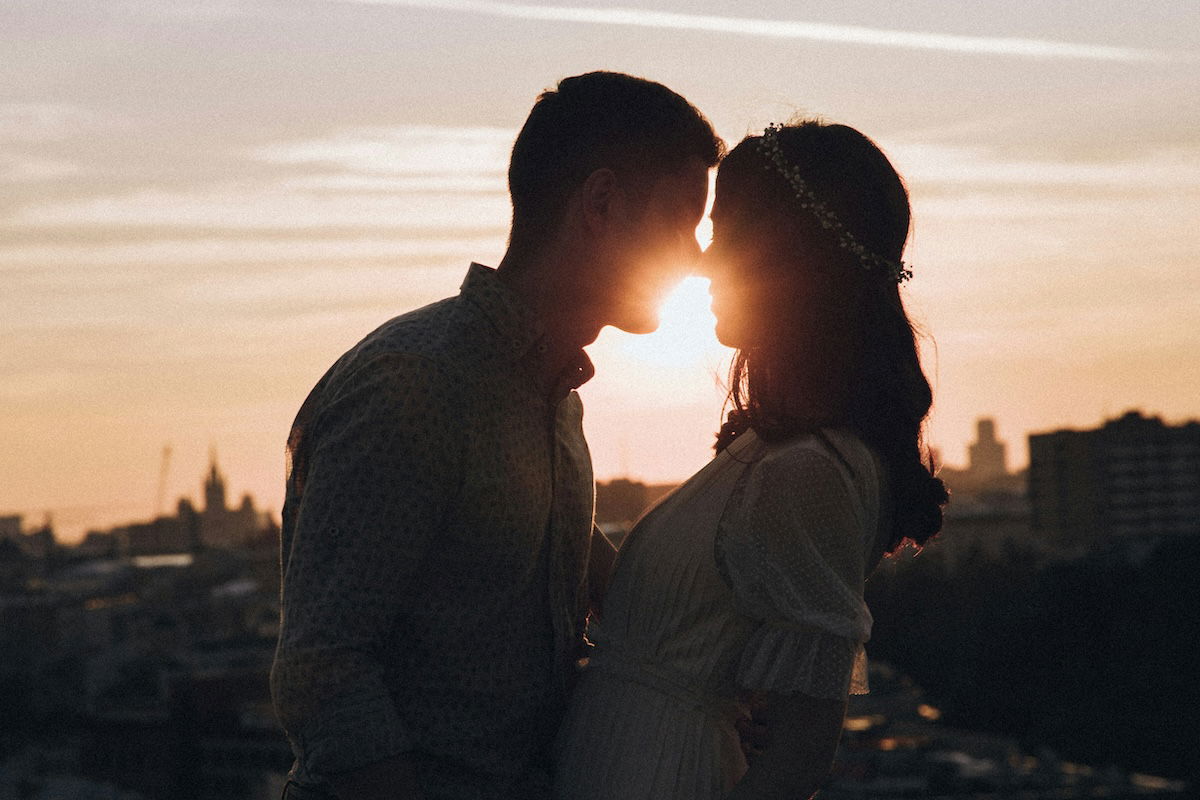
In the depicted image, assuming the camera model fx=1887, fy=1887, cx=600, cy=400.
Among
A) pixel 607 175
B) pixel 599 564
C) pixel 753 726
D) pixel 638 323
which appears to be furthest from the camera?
pixel 599 564

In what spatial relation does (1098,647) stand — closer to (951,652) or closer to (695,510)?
(951,652)

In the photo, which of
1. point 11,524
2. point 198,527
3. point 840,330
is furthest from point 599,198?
point 11,524

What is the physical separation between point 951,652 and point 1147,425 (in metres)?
51.5

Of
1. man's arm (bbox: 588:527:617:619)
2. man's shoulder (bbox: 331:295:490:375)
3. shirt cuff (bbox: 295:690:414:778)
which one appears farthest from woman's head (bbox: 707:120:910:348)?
shirt cuff (bbox: 295:690:414:778)

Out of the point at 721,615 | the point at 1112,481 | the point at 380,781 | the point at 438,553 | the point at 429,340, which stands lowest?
the point at 1112,481

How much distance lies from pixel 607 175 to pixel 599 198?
41 mm

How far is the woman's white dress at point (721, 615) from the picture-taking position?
2.96 meters

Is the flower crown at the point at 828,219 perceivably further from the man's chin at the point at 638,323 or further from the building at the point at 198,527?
the building at the point at 198,527

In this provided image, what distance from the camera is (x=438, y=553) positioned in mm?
2965

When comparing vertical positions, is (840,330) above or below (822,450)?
above

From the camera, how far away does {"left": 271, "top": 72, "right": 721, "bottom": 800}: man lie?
9.26 feet

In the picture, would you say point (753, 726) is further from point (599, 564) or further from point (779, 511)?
point (599, 564)

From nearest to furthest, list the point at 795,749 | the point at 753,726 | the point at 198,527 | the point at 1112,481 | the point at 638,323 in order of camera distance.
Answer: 1. the point at 795,749
2. the point at 753,726
3. the point at 638,323
4. the point at 1112,481
5. the point at 198,527

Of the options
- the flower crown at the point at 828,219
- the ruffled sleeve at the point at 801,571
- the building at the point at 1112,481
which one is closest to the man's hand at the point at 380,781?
the ruffled sleeve at the point at 801,571
